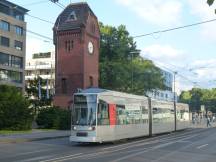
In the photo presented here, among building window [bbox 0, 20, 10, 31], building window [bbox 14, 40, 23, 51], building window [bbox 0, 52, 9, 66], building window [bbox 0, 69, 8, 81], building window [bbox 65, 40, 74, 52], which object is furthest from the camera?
building window [bbox 14, 40, 23, 51]

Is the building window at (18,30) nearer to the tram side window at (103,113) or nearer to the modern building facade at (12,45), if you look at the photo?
the modern building facade at (12,45)

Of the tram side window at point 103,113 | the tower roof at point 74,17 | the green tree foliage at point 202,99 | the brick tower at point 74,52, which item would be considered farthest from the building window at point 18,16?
the tram side window at point 103,113

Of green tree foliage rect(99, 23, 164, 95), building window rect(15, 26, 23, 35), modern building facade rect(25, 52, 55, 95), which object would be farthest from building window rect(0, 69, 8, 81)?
modern building facade rect(25, 52, 55, 95)

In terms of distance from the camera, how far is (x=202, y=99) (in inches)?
5738

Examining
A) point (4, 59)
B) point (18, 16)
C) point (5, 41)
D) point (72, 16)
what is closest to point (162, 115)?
point (72, 16)

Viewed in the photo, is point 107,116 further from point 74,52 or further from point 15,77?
point 15,77

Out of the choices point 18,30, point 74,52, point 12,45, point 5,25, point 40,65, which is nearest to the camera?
point 74,52

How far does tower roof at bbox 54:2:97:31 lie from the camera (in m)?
68.2

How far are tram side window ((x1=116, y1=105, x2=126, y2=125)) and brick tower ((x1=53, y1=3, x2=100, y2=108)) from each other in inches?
1422

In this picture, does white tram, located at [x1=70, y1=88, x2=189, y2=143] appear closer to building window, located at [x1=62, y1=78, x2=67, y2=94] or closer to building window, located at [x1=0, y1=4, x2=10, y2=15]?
building window, located at [x1=62, y1=78, x2=67, y2=94]

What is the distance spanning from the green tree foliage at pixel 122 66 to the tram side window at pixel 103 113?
4266 cm

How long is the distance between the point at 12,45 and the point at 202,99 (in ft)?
217

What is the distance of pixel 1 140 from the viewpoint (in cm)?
2950

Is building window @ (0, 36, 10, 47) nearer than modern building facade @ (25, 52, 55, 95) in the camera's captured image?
Yes
